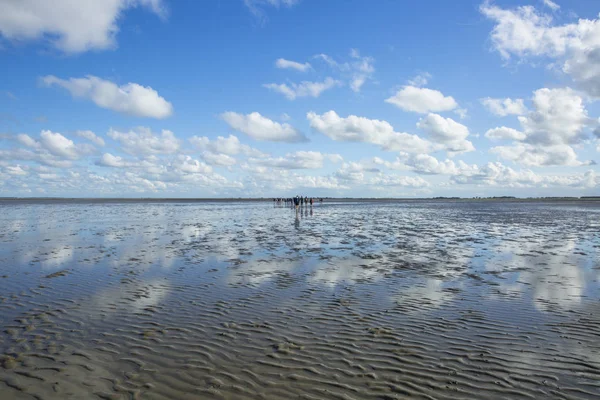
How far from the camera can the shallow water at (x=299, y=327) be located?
585cm

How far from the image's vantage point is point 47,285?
1203 centimetres

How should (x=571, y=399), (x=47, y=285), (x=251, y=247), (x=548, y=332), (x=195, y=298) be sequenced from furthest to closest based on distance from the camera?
1. (x=251, y=247)
2. (x=47, y=285)
3. (x=195, y=298)
4. (x=548, y=332)
5. (x=571, y=399)

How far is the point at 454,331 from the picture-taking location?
26.5ft

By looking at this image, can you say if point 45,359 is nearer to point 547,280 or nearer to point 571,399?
point 571,399

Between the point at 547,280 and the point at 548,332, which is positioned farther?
the point at 547,280

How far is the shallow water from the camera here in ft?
19.2

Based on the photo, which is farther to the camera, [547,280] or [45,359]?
[547,280]

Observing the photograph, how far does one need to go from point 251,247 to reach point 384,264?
8270mm

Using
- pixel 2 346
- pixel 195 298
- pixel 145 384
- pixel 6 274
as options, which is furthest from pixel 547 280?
pixel 6 274

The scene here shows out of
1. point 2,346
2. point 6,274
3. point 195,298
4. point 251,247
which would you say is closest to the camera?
point 2,346

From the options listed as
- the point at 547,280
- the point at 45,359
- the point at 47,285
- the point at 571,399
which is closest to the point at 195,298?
the point at 45,359

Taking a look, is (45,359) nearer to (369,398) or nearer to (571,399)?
(369,398)

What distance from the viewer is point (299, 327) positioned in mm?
8359

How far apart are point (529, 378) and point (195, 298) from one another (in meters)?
8.41
